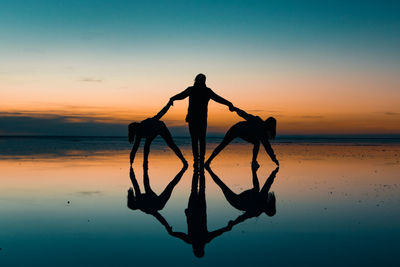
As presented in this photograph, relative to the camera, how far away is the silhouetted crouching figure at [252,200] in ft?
21.6

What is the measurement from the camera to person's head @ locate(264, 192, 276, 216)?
667cm

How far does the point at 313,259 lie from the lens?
4188 millimetres

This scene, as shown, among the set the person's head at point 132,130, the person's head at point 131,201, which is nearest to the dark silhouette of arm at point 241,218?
the person's head at point 131,201

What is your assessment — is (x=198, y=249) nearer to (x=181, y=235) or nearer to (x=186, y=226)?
(x=181, y=235)

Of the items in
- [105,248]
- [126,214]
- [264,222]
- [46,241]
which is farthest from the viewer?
[126,214]

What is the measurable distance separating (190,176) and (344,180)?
4.13 metres

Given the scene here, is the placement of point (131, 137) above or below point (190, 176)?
above

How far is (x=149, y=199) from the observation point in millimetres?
8047

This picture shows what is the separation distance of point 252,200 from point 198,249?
351cm

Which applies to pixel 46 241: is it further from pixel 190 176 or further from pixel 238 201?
pixel 190 176

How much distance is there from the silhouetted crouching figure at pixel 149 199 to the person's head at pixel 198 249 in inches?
30.5

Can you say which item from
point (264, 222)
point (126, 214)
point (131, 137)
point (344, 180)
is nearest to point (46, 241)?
point (126, 214)

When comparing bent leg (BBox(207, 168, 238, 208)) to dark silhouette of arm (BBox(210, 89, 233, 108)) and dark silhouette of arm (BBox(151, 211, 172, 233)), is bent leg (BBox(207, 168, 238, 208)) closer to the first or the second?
dark silhouette of arm (BBox(151, 211, 172, 233))

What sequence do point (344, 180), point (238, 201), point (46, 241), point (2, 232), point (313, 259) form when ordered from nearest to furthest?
point (313, 259) → point (46, 241) → point (2, 232) → point (238, 201) → point (344, 180)
